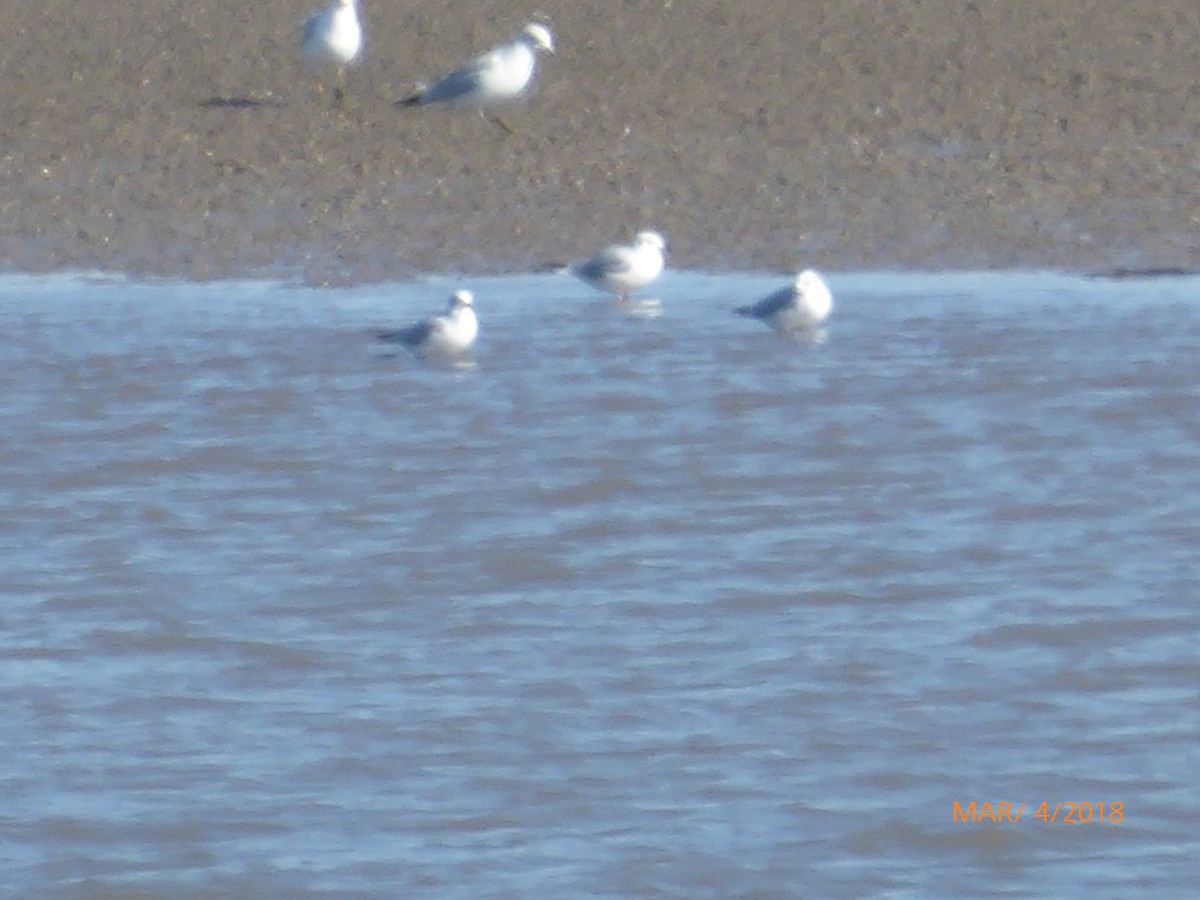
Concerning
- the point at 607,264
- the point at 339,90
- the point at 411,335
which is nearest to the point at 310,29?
the point at 339,90

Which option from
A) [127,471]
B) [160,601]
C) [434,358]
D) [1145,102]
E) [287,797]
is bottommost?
[287,797]

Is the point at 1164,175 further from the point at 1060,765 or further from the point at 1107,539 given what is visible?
the point at 1060,765

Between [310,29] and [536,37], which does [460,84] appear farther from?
[310,29]

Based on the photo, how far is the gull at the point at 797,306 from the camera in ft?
31.2

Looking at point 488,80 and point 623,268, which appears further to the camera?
point 488,80

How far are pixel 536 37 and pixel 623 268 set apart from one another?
11.0 feet

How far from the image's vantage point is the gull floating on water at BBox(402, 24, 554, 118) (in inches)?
493

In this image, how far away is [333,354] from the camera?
9438mm

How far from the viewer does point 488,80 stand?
12.5m

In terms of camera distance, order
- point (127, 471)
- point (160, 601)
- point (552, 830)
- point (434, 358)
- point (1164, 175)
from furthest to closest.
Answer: point (1164, 175) < point (434, 358) < point (127, 471) < point (160, 601) < point (552, 830)

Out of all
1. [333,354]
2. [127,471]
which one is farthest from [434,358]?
[127,471]

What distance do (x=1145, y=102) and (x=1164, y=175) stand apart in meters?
1.12
